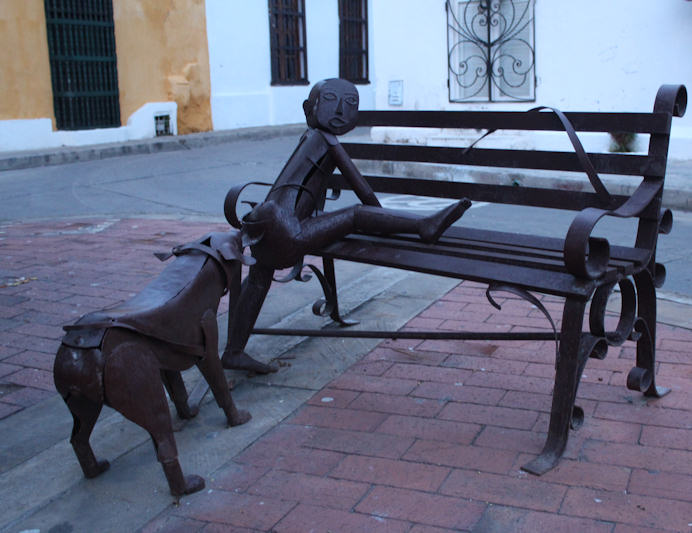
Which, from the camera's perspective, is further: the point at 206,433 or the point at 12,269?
the point at 12,269

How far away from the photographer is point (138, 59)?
51.4 feet

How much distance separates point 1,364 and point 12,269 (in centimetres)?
206

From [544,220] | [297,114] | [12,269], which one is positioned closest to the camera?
[12,269]

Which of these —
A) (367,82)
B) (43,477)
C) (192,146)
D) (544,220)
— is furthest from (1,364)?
(367,82)

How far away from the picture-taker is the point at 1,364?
154 inches

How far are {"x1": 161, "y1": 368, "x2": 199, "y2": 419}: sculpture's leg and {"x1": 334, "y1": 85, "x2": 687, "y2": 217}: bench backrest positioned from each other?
150 centimetres

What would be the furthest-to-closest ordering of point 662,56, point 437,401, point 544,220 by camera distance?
1. point 662,56
2. point 544,220
3. point 437,401

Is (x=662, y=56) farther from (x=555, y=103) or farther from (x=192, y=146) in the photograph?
(x=192, y=146)

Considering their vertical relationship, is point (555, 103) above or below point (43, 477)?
above

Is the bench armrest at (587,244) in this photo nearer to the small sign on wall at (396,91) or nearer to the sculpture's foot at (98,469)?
the sculpture's foot at (98,469)

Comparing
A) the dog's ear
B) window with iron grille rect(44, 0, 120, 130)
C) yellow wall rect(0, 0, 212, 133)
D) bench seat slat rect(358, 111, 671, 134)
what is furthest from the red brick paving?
window with iron grille rect(44, 0, 120, 130)

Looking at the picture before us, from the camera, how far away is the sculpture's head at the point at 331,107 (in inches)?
139

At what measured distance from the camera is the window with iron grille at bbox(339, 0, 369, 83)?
20.5 meters

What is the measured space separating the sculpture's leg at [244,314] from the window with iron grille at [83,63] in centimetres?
1205
